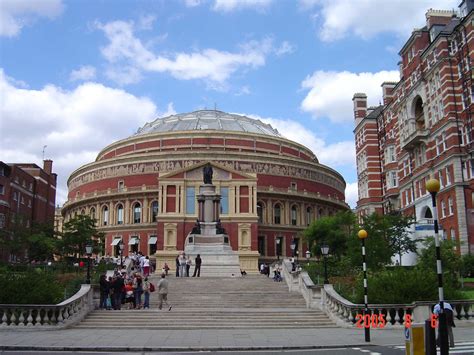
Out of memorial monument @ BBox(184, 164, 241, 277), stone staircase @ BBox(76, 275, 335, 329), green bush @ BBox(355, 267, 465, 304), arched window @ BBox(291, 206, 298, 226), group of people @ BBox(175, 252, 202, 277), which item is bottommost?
stone staircase @ BBox(76, 275, 335, 329)

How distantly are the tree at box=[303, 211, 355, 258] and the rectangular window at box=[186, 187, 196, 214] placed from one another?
14.3m

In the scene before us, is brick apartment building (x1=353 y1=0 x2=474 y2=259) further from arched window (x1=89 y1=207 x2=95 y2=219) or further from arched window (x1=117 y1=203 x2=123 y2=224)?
arched window (x1=89 y1=207 x2=95 y2=219)

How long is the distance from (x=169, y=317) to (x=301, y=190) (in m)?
60.0

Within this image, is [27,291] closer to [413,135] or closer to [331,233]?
[331,233]

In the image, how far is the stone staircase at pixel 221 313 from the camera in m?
22.8

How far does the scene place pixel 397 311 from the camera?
2125 centimetres

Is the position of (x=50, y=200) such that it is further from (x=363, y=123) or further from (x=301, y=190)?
(x=363, y=123)

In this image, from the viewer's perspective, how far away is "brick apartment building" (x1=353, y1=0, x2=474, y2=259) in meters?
49.7

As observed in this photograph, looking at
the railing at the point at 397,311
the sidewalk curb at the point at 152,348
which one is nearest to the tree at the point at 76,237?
the railing at the point at 397,311

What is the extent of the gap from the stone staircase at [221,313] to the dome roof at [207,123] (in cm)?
5940

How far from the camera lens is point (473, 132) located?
162ft

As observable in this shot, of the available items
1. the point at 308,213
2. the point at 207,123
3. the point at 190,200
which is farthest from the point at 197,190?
the point at 207,123

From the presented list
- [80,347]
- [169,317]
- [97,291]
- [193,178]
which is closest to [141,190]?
[193,178]

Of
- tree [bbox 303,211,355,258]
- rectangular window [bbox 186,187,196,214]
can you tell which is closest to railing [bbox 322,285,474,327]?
tree [bbox 303,211,355,258]
